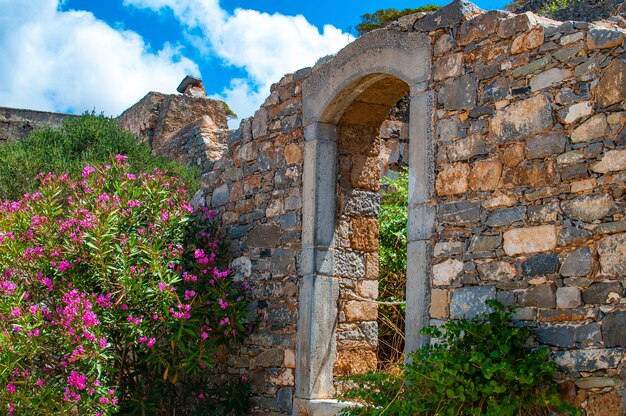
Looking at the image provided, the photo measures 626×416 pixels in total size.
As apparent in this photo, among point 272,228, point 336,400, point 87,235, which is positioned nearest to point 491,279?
point 336,400

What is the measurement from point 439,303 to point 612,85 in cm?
168

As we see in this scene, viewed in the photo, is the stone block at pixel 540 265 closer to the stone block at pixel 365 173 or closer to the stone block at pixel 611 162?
the stone block at pixel 611 162

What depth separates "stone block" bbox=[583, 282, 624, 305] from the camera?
443 centimetres

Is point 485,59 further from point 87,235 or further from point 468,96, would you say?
point 87,235

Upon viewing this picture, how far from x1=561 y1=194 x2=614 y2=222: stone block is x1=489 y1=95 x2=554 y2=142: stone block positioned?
1.60 ft

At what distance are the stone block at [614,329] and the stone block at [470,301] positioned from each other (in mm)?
756

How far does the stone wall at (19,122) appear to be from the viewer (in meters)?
16.1

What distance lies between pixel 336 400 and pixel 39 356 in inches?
88.1

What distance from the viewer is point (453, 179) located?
544 cm

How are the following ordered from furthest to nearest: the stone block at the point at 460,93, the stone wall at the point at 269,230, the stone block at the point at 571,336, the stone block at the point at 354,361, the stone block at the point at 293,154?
1. the stone block at the point at 293,154
2. the stone wall at the point at 269,230
3. the stone block at the point at 354,361
4. the stone block at the point at 460,93
5. the stone block at the point at 571,336

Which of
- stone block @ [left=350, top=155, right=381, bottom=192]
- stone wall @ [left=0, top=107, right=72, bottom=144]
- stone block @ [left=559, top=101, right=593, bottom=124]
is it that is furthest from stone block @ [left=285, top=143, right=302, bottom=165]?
stone wall @ [left=0, top=107, right=72, bottom=144]

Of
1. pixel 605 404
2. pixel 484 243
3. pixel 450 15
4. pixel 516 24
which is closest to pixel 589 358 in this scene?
pixel 605 404

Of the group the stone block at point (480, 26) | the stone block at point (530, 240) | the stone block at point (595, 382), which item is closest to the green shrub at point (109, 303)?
the stone block at point (530, 240)

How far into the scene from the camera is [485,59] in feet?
17.6
